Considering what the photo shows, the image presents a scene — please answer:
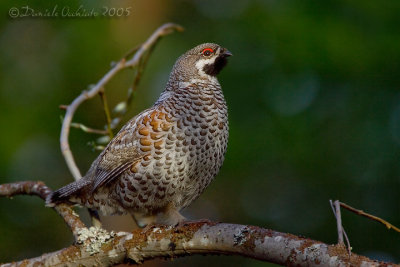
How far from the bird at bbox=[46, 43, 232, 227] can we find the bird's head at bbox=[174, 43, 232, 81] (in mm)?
32

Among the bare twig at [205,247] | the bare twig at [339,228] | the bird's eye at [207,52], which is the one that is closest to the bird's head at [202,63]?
the bird's eye at [207,52]

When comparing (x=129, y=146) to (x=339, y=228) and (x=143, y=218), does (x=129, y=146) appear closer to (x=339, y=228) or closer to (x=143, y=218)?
(x=143, y=218)

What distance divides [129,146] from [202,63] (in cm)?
112

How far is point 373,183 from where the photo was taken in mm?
10344

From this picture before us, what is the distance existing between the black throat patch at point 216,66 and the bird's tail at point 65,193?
1538 mm

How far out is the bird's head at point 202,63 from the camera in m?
5.61

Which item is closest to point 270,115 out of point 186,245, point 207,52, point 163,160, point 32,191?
point 207,52

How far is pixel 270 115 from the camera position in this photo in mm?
A: 10750

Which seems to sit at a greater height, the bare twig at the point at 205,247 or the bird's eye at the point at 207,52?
the bird's eye at the point at 207,52

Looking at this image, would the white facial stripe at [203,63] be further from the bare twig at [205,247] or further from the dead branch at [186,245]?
the bare twig at [205,247]

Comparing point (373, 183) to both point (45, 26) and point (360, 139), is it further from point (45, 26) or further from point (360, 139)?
point (45, 26)

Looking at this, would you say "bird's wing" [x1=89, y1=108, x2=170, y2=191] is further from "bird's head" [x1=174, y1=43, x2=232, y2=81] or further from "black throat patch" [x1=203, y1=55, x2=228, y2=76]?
"black throat patch" [x1=203, y1=55, x2=228, y2=76]

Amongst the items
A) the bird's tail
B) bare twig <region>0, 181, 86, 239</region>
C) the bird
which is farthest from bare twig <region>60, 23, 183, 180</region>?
bare twig <region>0, 181, 86, 239</region>

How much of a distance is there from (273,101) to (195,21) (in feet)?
12.5
